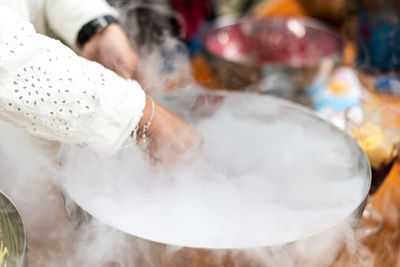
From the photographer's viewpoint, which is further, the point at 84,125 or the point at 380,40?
the point at 380,40

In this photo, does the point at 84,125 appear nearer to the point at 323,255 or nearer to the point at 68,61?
the point at 68,61

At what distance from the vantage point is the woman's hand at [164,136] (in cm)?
70

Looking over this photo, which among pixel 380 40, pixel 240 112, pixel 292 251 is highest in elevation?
pixel 292 251

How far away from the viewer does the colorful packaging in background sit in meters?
1.18

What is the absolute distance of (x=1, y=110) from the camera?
0.61 metres

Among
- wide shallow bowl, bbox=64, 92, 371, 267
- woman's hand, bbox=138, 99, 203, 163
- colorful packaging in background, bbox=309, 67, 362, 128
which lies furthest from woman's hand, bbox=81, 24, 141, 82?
colorful packaging in background, bbox=309, 67, 362, 128

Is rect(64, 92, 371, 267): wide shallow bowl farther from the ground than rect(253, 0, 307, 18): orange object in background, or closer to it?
farther from the ground

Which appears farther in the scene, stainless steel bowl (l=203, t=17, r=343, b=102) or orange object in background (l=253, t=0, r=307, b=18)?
orange object in background (l=253, t=0, r=307, b=18)

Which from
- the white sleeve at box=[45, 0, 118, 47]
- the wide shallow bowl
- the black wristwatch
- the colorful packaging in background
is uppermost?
the white sleeve at box=[45, 0, 118, 47]

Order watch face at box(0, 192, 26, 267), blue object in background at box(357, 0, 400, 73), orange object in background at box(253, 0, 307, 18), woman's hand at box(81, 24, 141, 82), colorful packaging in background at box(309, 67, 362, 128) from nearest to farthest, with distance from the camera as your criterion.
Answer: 1. watch face at box(0, 192, 26, 267)
2. woman's hand at box(81, 24, 141, 82)
3. colorful packaging in background at box(309, 67, 362, 128)
4. blue object in background at box(357, 0, 400, 73)
5. orange object in background at box(253, 0, 307, 18)

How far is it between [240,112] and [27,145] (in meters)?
0.40

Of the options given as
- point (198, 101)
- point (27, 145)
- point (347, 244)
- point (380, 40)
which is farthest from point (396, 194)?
point (27, 145)

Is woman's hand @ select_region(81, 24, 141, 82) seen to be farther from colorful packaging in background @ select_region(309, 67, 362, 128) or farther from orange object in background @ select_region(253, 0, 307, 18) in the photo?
orange object in background @ select_region(253, 0, 307, 18)

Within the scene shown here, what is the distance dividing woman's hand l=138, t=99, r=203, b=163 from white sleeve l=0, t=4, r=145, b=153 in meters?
0.05
